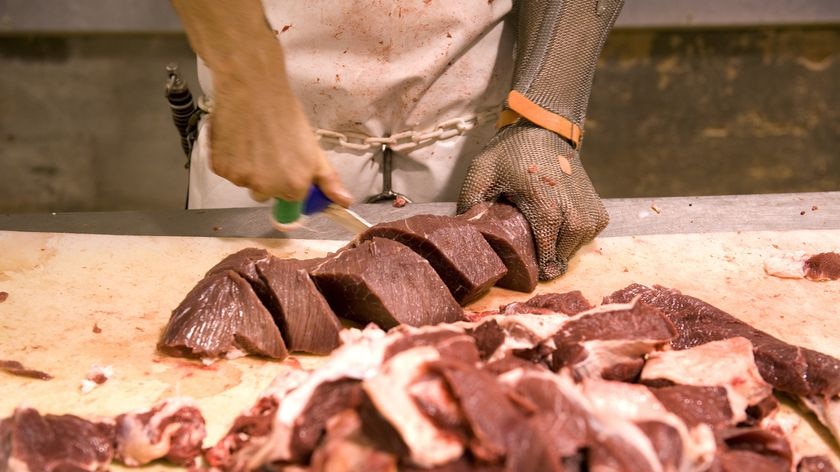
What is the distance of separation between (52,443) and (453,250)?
5.08 ft

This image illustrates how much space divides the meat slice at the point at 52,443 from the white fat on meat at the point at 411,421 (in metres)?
0.92

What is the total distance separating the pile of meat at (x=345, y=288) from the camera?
105 inches

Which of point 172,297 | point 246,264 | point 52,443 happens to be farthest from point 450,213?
point 52,443

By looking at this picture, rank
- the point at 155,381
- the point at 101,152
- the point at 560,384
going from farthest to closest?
the point at 101,152 → the point at 155,381 → the point at 560,384

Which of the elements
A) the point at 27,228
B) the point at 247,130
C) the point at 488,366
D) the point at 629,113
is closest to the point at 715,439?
the point at 488,366

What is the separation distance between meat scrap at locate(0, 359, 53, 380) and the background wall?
12.2ft

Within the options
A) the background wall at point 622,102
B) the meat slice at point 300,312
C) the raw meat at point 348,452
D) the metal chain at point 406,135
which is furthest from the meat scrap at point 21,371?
the background wall at point 622,102

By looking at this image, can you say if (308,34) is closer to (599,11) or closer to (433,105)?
(433,105)

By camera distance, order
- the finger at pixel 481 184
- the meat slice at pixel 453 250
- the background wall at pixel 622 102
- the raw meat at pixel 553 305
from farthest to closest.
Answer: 1. the background wall at pixel 622 102
2. the finger at pixel 481 184
3. the meat slice at pixel 453 250
4. the raw meat at pixel 553 305

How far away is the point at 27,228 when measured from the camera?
349 cm

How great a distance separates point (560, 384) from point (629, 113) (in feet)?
16.9

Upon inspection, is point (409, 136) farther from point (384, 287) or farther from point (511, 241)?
point (384, 287)

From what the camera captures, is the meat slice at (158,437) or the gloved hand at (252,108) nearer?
the meat slice at (158,437)

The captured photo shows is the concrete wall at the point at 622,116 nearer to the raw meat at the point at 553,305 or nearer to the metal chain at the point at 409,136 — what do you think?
the metal chain at the point at 409,136
